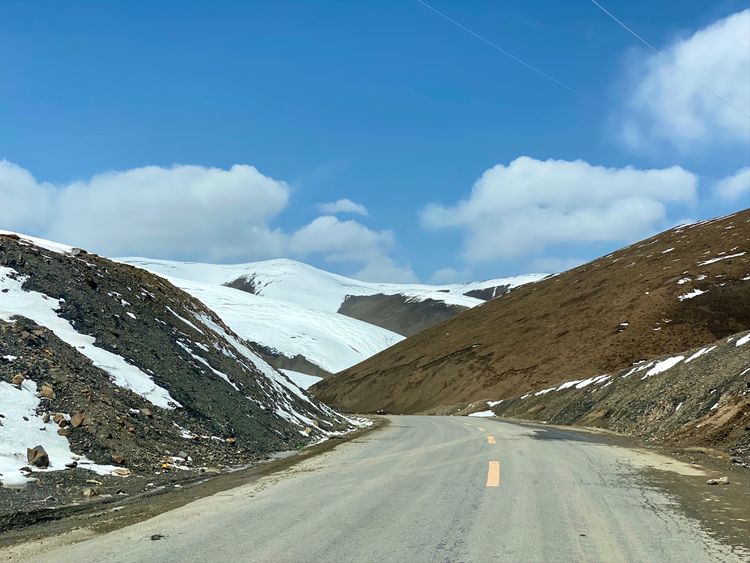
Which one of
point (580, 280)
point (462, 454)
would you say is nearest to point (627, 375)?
point (462, 454)

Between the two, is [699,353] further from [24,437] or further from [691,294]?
[691,294]

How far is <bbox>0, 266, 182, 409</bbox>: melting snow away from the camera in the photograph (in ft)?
49.2

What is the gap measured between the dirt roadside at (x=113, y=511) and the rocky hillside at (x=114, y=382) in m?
1.55

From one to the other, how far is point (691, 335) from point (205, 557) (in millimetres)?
59230

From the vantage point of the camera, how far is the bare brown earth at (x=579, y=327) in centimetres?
5788

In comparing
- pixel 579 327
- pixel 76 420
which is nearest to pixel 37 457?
pixel 76 420

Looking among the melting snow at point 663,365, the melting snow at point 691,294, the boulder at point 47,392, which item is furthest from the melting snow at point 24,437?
the melting snow at point 691,294

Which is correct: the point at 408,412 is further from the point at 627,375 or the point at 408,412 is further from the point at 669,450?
the point at 669,450

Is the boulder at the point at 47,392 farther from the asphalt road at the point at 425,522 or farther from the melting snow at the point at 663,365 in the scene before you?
the melting snow at the point at 663,365

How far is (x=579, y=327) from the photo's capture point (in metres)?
68.1

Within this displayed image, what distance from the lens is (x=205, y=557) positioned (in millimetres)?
5398

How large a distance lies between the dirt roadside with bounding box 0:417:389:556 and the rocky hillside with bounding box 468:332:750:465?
11.3 m

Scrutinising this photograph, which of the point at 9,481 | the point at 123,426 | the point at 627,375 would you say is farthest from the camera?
the point at 627,375

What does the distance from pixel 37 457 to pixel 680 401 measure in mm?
21308
